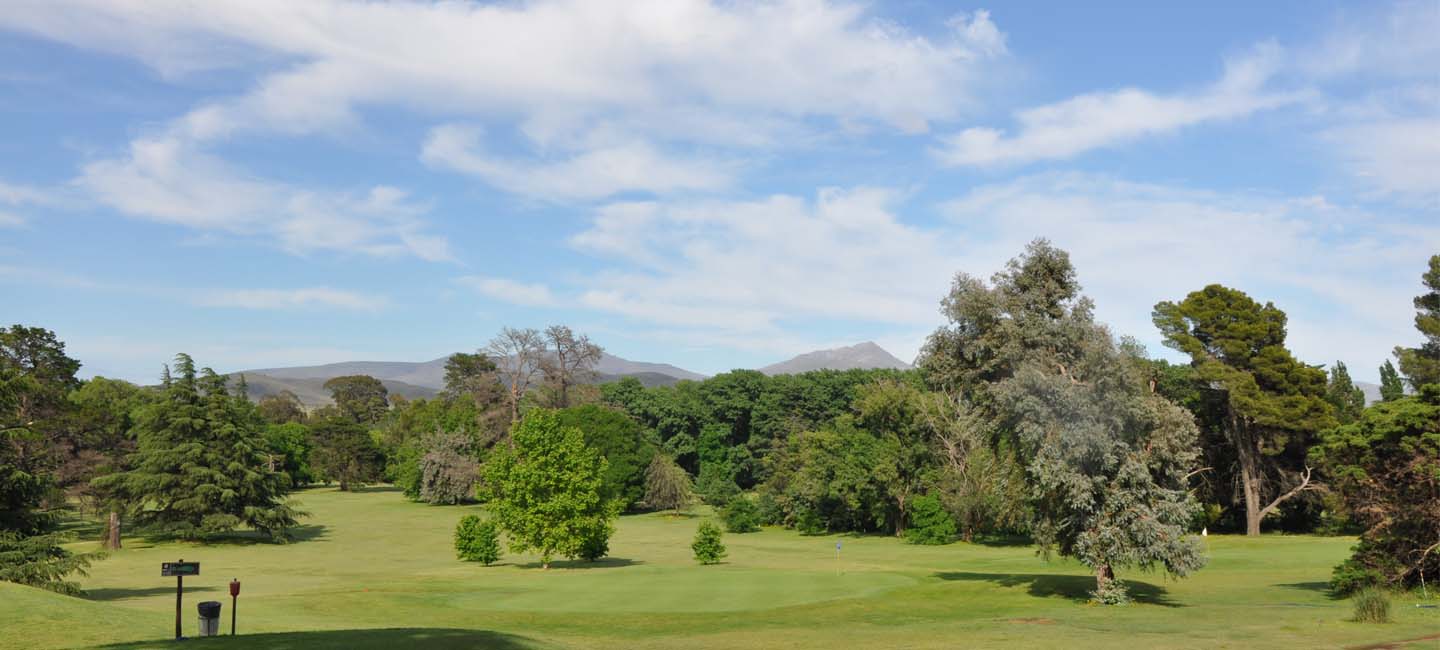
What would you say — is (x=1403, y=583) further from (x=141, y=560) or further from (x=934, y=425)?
(x=141, y=560)

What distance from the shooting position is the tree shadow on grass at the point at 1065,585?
Answer: 36.1 meters

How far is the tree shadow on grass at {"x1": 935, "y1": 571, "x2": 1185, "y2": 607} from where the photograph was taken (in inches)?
1420

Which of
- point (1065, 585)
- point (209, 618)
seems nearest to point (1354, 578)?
point (1065, 585)

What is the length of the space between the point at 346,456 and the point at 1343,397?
122 metres

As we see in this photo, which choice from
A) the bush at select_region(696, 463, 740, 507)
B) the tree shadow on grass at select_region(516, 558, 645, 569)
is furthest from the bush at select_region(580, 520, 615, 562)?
the bush at select_region(696, 463, 740, 507)

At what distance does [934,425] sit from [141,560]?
5701 centimetres

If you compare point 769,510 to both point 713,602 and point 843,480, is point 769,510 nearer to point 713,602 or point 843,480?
point 843,480

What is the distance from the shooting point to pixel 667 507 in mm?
105062

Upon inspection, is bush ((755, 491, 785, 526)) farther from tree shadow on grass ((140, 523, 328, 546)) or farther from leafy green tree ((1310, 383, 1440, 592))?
leafy green tree ((1310, 383, 1440, 592))

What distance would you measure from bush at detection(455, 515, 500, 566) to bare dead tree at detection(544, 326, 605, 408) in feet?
175

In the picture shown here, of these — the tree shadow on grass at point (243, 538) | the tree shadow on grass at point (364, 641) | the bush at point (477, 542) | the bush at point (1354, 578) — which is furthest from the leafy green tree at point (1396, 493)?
the tree shadow on grass at point (243, 538)

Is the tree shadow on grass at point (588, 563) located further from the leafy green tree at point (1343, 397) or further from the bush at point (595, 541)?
the leafy green tree at point (1343, 397)

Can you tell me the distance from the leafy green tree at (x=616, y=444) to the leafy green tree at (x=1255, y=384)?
55898 mm

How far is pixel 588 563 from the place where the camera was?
56.1 metres
